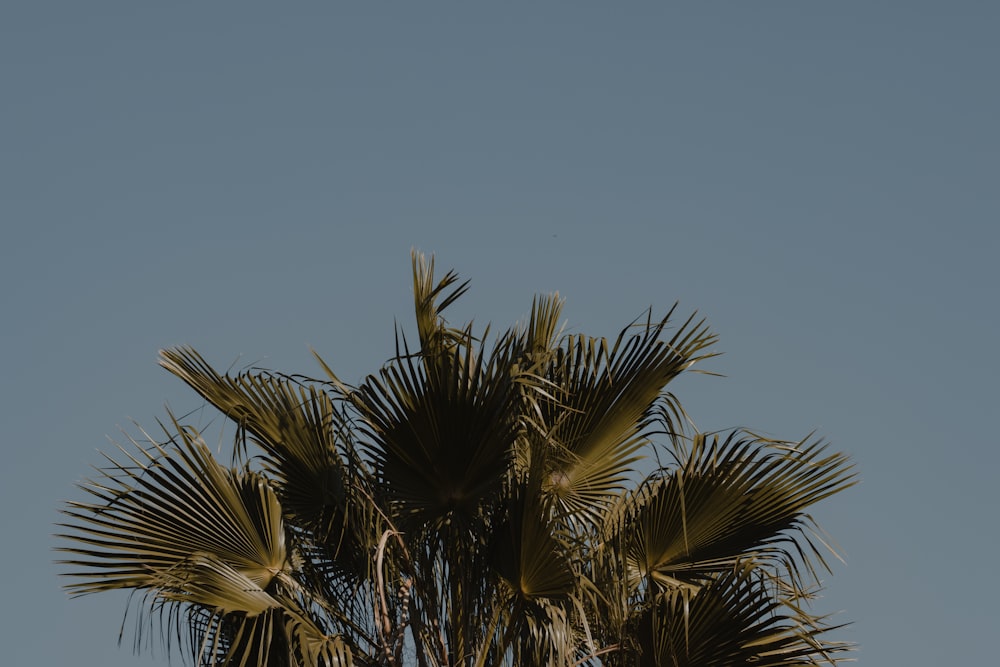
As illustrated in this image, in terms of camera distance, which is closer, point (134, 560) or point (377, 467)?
point (134, 560)

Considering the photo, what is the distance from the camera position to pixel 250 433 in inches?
277

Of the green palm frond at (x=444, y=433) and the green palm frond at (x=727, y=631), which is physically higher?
the green palm frond at (x=444, y=433)

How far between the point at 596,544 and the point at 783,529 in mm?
990

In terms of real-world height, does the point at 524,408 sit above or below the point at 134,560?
above

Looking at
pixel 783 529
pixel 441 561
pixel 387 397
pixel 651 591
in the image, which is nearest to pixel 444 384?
pixel 387 397

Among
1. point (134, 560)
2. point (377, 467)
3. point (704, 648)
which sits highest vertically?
point (377, 467)

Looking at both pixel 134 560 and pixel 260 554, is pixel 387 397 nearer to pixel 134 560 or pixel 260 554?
pixel 260 554

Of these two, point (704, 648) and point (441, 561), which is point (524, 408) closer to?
point (441, 561)

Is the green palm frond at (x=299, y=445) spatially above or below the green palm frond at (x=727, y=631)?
above

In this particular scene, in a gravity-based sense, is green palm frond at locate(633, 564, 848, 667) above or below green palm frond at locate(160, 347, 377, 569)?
below

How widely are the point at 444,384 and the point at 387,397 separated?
1.05 feet

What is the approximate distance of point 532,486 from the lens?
655 cm

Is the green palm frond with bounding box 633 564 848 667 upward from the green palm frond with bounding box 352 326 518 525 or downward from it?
downward

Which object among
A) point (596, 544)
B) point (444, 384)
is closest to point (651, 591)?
point (596, 544)
